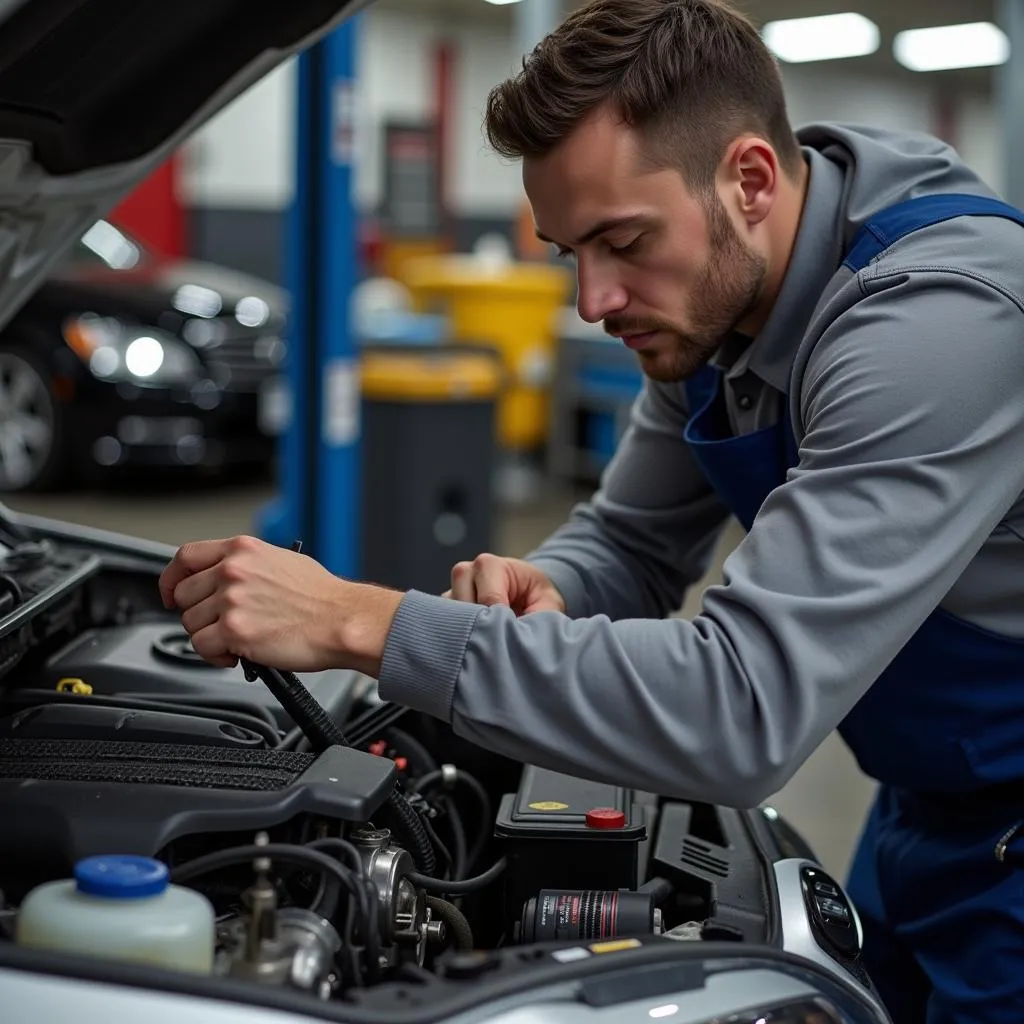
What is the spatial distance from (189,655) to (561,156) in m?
0.72

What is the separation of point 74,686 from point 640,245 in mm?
776

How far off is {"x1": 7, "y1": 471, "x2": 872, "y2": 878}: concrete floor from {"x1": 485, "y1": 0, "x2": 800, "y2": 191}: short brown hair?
2595 millimetres

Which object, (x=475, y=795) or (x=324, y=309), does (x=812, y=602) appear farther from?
(x=324, y=309)

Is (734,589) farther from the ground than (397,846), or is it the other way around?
(734,589)

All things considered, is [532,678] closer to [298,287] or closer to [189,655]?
[189,655]

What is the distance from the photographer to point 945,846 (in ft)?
5.38

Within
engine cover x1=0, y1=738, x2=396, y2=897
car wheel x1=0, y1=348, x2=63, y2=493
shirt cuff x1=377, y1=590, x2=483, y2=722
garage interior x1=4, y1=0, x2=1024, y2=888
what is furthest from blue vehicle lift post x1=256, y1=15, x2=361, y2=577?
shirt cuff x1=377, y1=590, x2=483, y2=722

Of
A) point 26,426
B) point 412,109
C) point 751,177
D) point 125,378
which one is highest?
point 412,109

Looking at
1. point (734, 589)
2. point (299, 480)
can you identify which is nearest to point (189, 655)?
point (734, 589)

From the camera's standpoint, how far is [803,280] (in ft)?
5.15

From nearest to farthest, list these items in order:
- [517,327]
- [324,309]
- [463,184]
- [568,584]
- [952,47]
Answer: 1. [568,584]
2. [324,309]
3. [517,327]
4. [463,184]
5. [952,47]

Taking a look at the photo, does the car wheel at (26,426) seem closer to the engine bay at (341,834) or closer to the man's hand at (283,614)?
the engine bay at (341,834)

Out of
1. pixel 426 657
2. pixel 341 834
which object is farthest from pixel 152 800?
pixel 426 657

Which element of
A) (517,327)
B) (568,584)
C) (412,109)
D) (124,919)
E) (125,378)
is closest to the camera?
(124,919)
